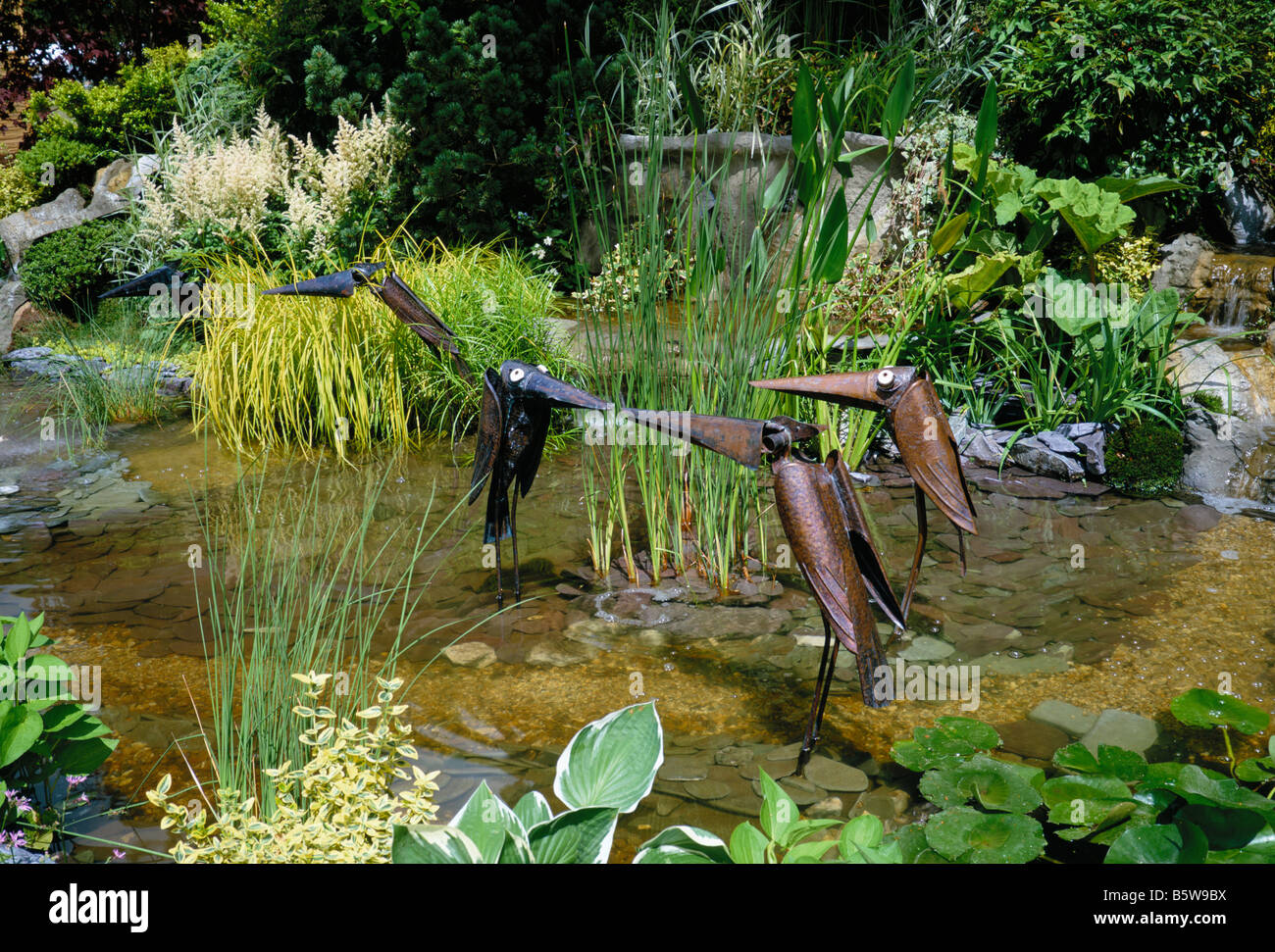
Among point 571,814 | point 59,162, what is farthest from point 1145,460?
point 59,162

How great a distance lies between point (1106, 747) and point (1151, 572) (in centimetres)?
170

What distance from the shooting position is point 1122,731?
92.7 inches

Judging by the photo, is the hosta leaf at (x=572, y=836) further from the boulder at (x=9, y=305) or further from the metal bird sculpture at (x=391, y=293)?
the boulder at (x=9, y=305)

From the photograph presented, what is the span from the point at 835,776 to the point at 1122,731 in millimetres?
830

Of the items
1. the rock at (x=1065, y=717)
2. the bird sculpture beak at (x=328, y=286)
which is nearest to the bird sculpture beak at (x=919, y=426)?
the rock at (x=1065, y=717)

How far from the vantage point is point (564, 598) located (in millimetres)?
3162

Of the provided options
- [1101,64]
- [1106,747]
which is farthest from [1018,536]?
[1101,64]

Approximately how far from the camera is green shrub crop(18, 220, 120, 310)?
7.34 metres

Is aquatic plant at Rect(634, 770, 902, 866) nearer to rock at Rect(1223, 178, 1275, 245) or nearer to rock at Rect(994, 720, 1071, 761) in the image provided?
rock at Rect(994, 720, 1071, 761)

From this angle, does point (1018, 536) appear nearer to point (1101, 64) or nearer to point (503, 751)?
point (503, 751)

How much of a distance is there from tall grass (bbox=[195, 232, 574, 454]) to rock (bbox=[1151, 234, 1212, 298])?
4005 mm

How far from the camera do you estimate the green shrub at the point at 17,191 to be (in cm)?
884

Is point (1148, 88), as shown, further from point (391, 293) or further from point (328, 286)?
point (328, 286)

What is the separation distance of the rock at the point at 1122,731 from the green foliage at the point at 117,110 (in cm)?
969
